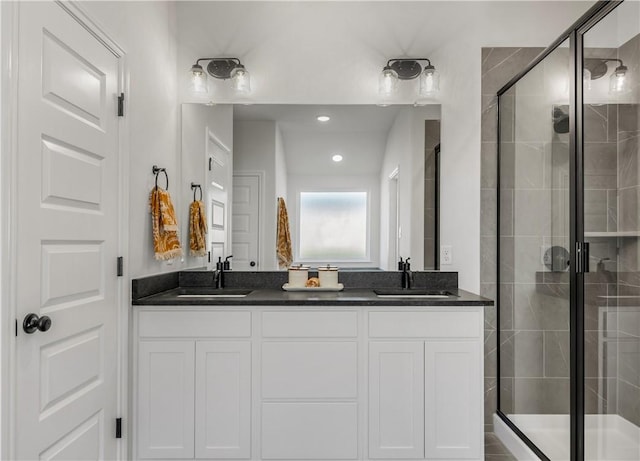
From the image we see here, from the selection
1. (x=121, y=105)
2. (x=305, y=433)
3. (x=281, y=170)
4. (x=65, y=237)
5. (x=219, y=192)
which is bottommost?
(x=305, y=433)

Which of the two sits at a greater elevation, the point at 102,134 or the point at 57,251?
the point at 102,134

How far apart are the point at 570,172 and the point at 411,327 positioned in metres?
1.03

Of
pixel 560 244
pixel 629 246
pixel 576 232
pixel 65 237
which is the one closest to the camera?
pixel 65 237

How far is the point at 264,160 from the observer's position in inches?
107

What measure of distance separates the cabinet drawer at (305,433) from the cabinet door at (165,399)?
39 cm

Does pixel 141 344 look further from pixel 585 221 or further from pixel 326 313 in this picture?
pixel 585 221

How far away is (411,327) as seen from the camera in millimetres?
2109

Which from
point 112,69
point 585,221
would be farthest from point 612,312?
point 112,69

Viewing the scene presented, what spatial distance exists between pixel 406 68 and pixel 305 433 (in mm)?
2192

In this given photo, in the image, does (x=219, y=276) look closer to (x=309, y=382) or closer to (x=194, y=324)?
(x=194, y=324)

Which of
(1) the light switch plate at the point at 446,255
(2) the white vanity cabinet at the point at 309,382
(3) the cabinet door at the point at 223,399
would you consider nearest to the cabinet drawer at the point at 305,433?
(2) the white vanity cabinet at the point at 309,382

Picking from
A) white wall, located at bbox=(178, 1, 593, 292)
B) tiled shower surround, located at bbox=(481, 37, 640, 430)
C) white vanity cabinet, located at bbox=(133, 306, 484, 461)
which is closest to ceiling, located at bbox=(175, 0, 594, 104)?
white wall, located at bbox=(178, 1, 593, 292)

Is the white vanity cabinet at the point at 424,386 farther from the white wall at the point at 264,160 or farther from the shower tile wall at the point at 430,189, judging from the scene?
the white wall at the point at 264,160

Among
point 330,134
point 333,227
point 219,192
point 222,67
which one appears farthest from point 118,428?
point 222,67
